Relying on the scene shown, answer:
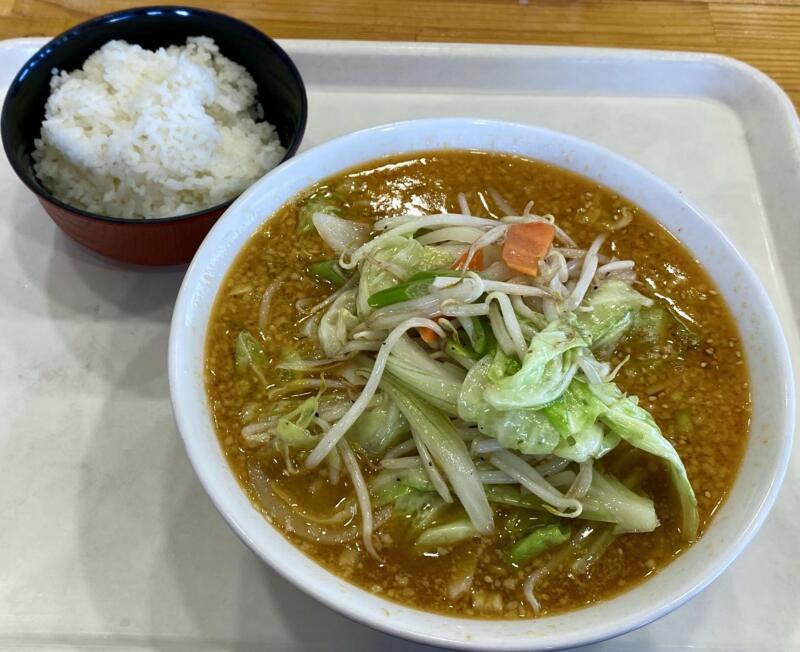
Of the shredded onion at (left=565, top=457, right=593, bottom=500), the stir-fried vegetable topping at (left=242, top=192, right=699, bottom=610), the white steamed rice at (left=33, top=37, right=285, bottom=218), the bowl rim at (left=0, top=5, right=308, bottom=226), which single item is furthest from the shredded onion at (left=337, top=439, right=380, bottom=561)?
the white steamed rice at (left=33, top=37, right=285, bottom=218)

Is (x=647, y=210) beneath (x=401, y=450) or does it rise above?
above

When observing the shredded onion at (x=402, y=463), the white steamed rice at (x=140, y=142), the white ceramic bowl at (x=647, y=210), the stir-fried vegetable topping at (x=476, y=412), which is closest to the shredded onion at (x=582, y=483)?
the stir-fried vegetable topping at (x=476, y=412)

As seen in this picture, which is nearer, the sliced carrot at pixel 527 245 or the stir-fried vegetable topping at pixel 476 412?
the stir-fried vegetable topping at pixel 476 412

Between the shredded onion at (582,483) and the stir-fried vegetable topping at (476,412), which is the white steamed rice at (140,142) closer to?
the stir-fried vegetable topping at (476,412)

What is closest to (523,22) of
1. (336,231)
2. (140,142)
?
(336,231)

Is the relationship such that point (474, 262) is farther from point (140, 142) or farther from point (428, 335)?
point (140, 142)

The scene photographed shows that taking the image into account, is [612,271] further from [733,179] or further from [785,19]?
[785,19]
